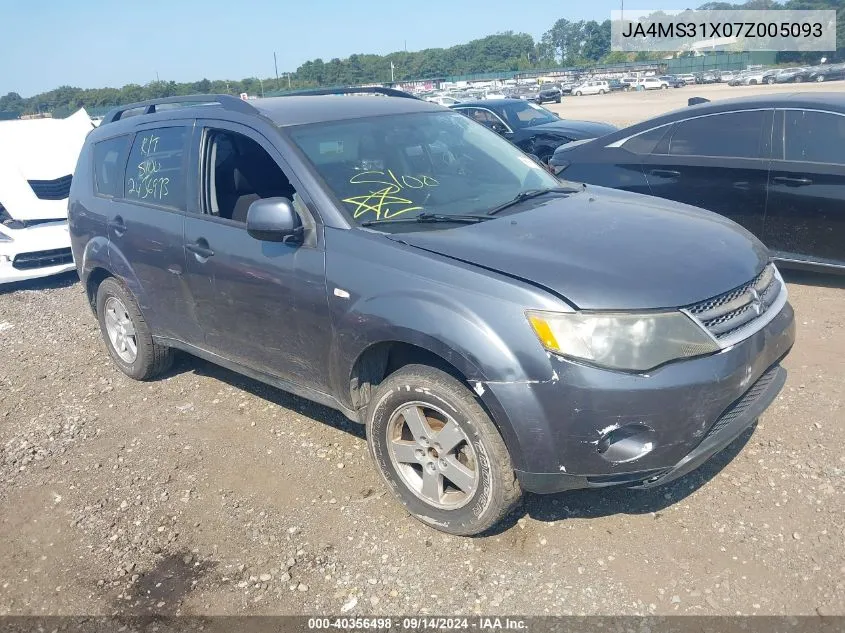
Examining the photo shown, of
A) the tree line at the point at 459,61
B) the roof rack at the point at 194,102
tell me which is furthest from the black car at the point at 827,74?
the roof rack at the point at 194,102

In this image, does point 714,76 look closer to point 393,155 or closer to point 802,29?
point 802,29

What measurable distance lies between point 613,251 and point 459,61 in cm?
12346

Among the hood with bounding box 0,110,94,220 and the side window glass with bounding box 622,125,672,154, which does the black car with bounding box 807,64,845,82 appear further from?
the hood with bounding box 0,110,94,220

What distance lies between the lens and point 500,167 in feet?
13.7

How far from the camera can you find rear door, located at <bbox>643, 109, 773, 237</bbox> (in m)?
5.84

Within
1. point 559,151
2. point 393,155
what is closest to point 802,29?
point 559,151

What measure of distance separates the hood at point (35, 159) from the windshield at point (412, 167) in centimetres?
523

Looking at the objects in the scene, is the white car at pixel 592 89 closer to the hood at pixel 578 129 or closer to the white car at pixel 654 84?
the white car at pixel 654 84

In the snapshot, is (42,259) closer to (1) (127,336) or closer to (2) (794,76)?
(1) (127,336)

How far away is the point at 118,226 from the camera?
15.4 feet

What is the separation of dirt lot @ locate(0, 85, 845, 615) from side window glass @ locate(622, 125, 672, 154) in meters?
2.55

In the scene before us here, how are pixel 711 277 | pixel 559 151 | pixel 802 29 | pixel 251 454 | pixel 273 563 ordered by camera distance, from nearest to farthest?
pixel 711 277 < pixel 273 563 < pixel 251 454 < pixel 559 151 < pixel 802 29

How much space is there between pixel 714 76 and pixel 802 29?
756 cm

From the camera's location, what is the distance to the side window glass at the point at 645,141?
6488 millimetres
